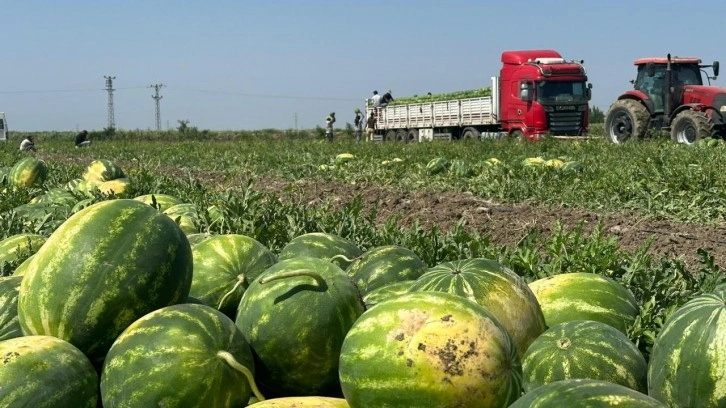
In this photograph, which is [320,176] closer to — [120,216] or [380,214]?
[380,214]

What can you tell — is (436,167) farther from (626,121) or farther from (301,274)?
(301,274)

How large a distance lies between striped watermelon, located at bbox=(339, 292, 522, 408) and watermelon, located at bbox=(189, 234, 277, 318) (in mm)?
898

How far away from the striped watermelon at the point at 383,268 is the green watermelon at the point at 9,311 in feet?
4.37

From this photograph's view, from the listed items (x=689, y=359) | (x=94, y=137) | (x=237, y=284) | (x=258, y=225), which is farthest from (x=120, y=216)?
(x=94, y=137)

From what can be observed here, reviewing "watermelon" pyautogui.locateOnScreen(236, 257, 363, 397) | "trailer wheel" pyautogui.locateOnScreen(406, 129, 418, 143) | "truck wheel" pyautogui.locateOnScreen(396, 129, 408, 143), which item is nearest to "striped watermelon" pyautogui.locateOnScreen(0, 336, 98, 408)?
"watermelon" pyautogui.locateOnScreen(236, 257, 363, 397)

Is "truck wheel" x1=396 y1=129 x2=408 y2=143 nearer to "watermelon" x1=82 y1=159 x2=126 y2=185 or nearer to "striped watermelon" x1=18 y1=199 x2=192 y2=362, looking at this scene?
"watermelon" x1=82 y1=159 x2=126 y2=185

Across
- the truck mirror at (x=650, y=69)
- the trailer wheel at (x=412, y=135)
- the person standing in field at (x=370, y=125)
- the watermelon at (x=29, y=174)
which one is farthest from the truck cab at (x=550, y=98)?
the watermelon at (x=29, y=174)

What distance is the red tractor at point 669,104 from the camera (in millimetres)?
20297

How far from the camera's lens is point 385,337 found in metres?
2.25

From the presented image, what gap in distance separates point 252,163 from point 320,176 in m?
4.39

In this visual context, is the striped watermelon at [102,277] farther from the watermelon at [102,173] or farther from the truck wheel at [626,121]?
the truck wheel at [626,121]

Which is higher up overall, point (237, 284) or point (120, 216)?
point (120, 216)

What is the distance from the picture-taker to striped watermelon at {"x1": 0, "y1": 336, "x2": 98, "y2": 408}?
234 cm

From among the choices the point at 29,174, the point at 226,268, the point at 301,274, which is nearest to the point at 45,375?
the point at 301,274
